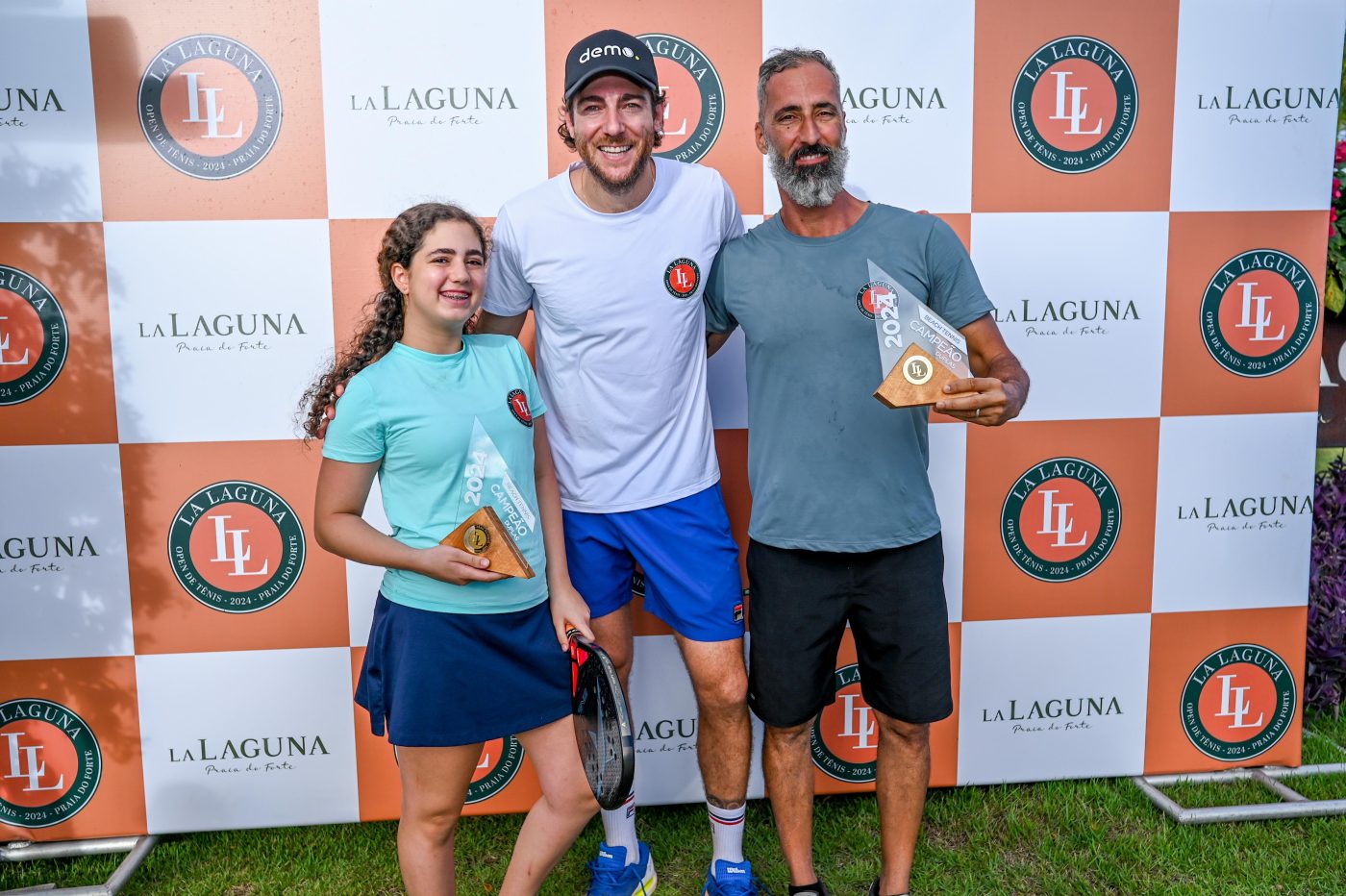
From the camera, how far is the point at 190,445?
285cm

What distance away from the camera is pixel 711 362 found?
116 inches

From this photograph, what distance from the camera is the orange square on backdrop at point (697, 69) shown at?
2.79 metres

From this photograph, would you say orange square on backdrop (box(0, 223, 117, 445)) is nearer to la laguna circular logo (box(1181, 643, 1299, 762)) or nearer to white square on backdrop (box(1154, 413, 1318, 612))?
white square on backdrop (box(1154, 413, 1318, 612))

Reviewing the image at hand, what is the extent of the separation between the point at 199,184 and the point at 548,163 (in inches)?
38.6

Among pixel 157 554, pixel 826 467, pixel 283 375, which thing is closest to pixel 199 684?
pixel 157 554

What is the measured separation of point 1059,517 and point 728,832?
1.43 meters

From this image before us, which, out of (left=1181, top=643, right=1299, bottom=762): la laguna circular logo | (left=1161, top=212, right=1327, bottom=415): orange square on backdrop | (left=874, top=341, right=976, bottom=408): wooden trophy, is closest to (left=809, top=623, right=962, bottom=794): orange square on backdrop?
(left=1181, top=643, right=1299, bottom=762): la laguna circular logo

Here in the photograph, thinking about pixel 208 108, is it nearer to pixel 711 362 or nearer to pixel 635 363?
pixel 635 363

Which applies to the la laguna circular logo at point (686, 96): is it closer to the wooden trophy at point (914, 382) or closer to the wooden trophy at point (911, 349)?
the wooden trophy at point (911, 349)

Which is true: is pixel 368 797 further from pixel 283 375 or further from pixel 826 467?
pixel 826 467

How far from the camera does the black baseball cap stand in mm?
2270

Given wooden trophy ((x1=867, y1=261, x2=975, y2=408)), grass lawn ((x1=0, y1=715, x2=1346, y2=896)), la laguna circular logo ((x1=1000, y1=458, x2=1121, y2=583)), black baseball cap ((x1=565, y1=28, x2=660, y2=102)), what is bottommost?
grass lawn ((x1=0, y1=715, x2=1346, y2=896))

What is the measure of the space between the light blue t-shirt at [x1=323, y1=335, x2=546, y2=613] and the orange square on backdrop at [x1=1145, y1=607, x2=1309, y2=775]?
2289 millimetres

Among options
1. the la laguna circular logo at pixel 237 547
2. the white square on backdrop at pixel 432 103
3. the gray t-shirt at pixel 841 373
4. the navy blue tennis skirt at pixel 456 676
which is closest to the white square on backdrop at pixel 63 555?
the la laguna circular logo at pixel 237 547
